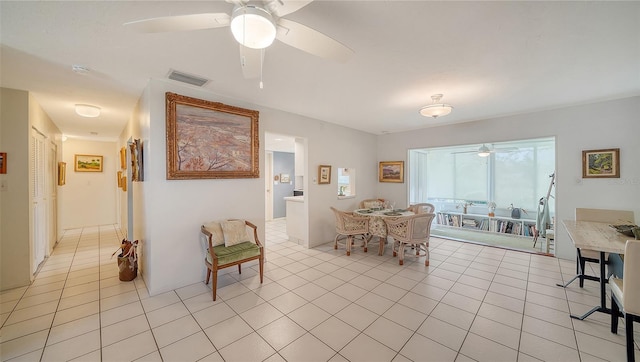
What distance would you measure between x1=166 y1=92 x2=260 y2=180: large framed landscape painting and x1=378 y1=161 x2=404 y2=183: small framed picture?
3782mm

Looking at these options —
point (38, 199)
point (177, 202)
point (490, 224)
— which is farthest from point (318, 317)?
point (490, 224)

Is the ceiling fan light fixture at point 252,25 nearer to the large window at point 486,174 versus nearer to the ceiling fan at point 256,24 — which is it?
the ceiling fan at point 256,24

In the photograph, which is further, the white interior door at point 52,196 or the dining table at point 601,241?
the white interior door at point 52,196

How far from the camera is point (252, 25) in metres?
1.29

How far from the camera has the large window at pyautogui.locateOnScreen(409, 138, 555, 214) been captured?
6.12 metres

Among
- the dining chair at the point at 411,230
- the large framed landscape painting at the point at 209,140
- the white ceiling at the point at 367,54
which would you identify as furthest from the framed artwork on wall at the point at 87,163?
the dining chair at the point at 411,230

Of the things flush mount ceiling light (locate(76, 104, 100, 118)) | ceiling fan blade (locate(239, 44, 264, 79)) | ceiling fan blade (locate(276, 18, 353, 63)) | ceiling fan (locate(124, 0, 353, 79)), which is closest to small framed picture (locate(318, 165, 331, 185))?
ceiling fan blade (locate(239, 44, 264, 79))

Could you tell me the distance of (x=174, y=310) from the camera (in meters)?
2.51

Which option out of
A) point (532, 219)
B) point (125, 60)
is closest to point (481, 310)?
point (125, 60)

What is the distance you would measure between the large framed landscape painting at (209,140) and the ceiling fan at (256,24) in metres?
1.78

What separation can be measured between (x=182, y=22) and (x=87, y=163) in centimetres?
793

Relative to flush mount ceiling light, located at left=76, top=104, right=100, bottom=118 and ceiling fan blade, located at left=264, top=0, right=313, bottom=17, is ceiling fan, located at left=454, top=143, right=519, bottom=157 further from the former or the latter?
flush mount ceiling light, located at left=76, top=104, right=100, bottom=118

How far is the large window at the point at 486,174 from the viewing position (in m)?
6.12

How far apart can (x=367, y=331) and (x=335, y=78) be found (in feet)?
9.09
